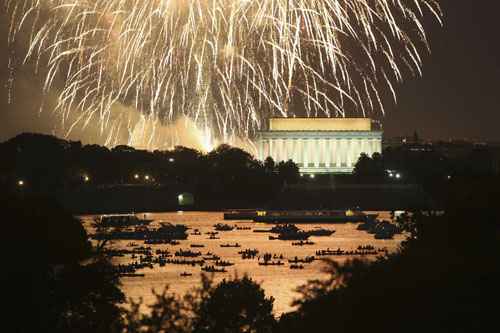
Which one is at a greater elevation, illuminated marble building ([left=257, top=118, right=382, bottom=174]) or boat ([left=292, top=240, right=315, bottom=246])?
illuminated marble building ([left=257, top=118, right=382, bottom=174])

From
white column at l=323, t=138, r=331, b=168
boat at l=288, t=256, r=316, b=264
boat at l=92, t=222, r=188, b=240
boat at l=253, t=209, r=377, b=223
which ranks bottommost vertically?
boat at l=288, t=256, r=316, b=264

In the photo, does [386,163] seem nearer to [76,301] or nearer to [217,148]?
[217,148]

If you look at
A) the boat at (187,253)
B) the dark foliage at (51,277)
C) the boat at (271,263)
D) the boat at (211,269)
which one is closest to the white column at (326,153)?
the boat at (187,253)

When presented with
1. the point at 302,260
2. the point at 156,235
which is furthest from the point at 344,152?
the point at 302,260

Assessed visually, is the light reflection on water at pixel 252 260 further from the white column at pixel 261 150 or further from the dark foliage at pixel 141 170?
the white column at pixel 261 150

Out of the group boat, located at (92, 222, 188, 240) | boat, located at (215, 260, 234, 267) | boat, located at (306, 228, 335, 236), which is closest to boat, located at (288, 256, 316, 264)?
boat, located at (215, 260, 234, 267)

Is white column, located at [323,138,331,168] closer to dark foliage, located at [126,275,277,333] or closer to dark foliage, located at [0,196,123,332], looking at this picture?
dark foliage, located at [126,275,277,333]

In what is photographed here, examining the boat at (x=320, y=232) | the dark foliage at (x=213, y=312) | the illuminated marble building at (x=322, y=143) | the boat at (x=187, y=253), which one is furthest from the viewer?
the illuminated marble building at (x=322, y=143)

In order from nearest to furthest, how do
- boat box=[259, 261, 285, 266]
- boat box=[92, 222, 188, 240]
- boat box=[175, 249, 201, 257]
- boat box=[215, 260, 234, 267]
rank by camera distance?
boat box=[215, 260, 234, 267]
boat box=[259, 261, 285, 266]
boat box=[175, 249, 201, 257]
boat box=[92, 222, 188, 240]
